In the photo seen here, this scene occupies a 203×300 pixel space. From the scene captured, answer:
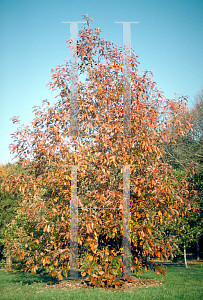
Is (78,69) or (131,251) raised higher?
(78,69)

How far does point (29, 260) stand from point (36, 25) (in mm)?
5561

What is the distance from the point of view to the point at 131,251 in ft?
19.8

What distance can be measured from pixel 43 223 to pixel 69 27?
178 inches

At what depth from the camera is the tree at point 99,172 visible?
5348mm

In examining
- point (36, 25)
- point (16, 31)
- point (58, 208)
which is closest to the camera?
point (58, 208)

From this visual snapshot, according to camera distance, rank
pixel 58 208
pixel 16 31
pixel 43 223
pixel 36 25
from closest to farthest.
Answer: pixel 43 223, pixel 58 208, pixel 16 31, pixel 36 25

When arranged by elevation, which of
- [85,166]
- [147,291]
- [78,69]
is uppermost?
[78,69]

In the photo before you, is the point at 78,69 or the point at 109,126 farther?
the point at 78,69

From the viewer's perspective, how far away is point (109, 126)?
560 cm

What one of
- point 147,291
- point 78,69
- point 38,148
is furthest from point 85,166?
point 147,291

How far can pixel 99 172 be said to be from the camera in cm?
543

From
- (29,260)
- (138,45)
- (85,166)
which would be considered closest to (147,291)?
(29,260)

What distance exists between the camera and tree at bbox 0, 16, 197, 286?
5.35 meters

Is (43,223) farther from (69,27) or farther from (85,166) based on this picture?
(69,27)
